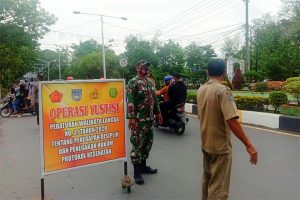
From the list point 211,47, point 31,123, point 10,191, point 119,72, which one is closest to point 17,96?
point 31,123

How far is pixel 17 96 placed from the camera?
16359 millimetres

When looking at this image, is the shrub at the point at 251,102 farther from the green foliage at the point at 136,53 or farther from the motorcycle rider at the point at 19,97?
the green foliage at the point at 136,53

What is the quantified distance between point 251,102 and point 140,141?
773 centimetres

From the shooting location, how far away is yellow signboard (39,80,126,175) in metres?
Answer: 4.30

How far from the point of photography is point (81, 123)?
4551 mm

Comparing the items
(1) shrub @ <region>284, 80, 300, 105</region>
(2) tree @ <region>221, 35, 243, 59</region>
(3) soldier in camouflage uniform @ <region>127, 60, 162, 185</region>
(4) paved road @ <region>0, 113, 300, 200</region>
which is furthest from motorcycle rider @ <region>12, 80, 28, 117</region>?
(2) tree @ <region>221, 35, 243, 59</region>

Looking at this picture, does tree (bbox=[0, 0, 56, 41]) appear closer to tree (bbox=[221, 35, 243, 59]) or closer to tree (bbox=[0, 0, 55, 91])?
tree (bbox=[0, 0, 55, 91])

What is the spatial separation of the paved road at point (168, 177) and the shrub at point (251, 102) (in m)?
3.86

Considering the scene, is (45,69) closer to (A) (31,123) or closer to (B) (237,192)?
(A) (31,123)

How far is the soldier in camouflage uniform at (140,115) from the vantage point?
5.43 meters

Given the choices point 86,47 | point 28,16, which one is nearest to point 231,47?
point 86,47

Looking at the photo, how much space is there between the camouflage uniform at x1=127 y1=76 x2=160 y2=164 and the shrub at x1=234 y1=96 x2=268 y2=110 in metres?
7.45

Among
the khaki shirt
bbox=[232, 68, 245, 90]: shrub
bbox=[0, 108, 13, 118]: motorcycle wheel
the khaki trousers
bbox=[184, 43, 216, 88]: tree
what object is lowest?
bbox=[0, 108, 13, 118]: motorcycle wheel

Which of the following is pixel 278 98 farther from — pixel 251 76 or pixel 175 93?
pixel 251 76
